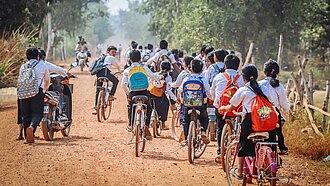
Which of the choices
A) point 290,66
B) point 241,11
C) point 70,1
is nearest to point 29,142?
point 241,11

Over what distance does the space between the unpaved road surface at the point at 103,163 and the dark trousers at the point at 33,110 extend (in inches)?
18.0

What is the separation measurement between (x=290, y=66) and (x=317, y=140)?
115ft

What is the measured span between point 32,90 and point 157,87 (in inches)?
106

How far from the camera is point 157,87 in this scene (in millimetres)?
12680

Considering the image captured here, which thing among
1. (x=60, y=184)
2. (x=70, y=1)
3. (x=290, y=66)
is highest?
(x=70, y=1)

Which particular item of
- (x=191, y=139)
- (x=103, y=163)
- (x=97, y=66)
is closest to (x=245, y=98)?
(x=191, y=139)

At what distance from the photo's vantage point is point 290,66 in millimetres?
46781

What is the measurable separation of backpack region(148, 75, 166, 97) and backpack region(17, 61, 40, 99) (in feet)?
8.13

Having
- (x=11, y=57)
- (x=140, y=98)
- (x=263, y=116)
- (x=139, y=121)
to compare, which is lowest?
(x=139, y=121)

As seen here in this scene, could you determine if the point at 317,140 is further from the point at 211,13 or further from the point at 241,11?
the point at 211,13

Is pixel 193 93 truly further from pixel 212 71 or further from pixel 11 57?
pixel 11 57

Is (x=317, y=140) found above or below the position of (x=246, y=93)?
below

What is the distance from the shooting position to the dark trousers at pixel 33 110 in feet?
38.1

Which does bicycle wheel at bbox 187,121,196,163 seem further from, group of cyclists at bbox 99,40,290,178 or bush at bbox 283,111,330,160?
bush at bbox 283,111,330,160
